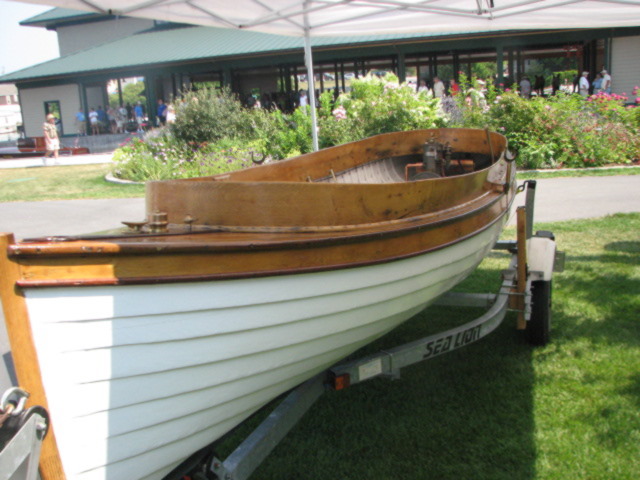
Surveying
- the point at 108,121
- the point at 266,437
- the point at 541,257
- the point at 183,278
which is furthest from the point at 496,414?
the point at 108,121

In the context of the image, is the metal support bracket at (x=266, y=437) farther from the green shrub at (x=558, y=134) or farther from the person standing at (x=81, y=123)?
the person standing at (x=81, y=123)

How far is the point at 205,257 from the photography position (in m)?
2.35

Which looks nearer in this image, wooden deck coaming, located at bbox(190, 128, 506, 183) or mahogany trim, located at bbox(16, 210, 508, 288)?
mahogany trim, located at bbox(16, 210, 508, 288)

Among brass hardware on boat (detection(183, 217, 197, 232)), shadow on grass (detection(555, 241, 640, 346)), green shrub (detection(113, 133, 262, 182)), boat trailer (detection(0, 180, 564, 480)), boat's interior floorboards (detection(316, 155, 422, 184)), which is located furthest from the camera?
green shrub (detection(113, 133, 262, 182))

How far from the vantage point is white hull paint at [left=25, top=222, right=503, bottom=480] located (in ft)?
7.14

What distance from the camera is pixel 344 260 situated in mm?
2721

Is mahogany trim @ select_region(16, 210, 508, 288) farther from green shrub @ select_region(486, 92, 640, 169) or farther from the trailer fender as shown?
green shrub @ select_region(486, 92, 640, 169)

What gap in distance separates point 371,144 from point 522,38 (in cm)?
1891

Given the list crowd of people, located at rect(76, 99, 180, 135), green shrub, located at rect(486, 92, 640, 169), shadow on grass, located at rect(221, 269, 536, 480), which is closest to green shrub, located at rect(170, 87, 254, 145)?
green shrub, located at rect(486, 92, 640, 169)

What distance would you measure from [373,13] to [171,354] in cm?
608

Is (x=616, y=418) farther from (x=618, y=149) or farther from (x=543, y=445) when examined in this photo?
(x=618, y=149)

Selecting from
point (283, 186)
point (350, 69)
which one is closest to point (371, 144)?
point (283, 186)

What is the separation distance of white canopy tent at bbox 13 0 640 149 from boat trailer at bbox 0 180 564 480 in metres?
3.18

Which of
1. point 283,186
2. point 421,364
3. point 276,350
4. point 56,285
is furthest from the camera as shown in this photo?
point 421,364
